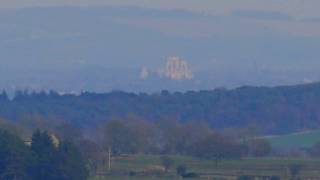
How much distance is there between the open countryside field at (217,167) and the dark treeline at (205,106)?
47324 mm

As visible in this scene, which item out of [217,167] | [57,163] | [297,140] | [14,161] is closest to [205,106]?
[297,140]

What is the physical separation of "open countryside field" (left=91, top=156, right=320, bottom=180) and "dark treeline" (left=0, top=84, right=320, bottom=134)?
4732 cm

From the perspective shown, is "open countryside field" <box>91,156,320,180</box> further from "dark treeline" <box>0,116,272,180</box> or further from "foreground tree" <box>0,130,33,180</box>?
"foreground tree" <box>0,130,33,180</box>

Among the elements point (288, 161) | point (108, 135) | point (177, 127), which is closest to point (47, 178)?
point (288, 161)

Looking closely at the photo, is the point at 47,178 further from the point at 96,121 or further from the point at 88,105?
the point at 88,105

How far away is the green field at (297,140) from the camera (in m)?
92.6

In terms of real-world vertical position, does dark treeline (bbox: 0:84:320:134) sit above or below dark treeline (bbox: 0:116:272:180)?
above

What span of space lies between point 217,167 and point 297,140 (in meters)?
36.9

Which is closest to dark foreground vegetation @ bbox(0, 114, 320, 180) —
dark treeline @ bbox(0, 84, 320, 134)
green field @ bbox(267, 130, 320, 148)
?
green field @ bbox(267, 130, 320, 148)

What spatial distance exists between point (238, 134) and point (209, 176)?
34.4m

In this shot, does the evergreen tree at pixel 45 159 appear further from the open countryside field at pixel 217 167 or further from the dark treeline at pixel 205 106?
the dark treeline at pixel 205 106

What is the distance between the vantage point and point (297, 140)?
99.7m

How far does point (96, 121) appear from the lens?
113375mm

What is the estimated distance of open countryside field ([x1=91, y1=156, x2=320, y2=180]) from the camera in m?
57.8
